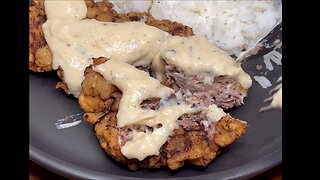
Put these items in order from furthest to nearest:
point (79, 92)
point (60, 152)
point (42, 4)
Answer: point (42, 4) < point (79, 92) < point (60, 152)

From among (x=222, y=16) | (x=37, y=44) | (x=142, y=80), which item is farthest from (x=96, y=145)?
(x=222, y=16)

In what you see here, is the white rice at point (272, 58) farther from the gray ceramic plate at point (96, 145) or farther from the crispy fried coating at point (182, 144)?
the crispy fried coating at point (182, 144)

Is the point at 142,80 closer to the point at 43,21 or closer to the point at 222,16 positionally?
the point at 43,21

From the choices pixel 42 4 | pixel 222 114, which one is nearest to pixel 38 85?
pixel 42 4

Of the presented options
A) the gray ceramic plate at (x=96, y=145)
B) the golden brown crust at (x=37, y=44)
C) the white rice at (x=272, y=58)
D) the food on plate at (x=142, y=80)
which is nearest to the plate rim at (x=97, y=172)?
the gray ceramic plate at (x=96, y=145)

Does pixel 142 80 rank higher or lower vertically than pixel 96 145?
higher

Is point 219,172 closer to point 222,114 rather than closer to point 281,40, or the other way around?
point 222,114
